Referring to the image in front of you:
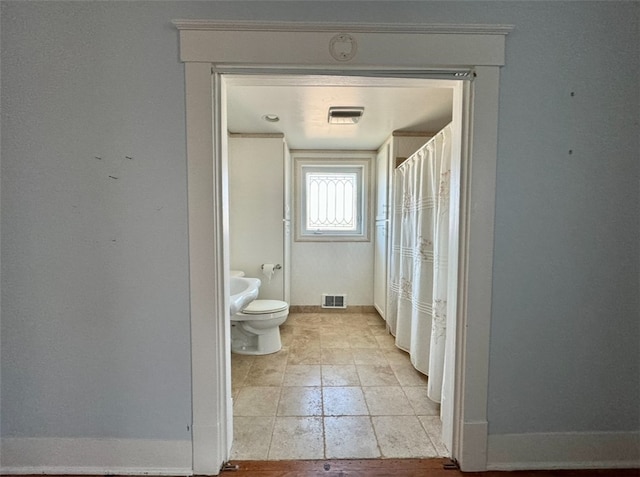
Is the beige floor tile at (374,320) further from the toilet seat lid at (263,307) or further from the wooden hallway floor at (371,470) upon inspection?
the wooden hallway floor at (371,470)

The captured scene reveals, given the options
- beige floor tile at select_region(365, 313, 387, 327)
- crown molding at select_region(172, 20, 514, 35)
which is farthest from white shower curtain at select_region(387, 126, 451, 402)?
crown molding at select_region(172, 20, 514, 35)

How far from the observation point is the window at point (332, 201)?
3340mm

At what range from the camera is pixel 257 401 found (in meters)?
1.67

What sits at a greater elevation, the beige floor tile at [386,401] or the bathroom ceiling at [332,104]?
the bathroom ceiling at [332,104]

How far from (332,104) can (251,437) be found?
213 centimetres

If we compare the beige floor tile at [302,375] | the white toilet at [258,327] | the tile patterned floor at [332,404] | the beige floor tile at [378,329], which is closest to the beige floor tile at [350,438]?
the tile patterned floor at [332,404]

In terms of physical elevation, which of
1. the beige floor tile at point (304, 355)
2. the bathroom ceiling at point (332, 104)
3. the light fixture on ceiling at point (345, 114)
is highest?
the bathroom ceiling at point (332, 104)

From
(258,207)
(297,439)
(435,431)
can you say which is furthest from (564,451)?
(258,207)

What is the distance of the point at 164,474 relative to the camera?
114 cm

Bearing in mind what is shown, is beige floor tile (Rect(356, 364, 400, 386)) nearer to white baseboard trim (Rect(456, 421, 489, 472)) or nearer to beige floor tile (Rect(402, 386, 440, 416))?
beige floor tile (Rect(402, 386, 440, 416))

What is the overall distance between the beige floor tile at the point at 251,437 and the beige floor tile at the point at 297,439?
3 cm

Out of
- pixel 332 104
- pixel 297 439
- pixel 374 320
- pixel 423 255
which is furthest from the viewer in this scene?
pixel 374 320

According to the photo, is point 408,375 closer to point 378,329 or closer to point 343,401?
point 343,401

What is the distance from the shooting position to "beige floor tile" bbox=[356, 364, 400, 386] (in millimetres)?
1855
